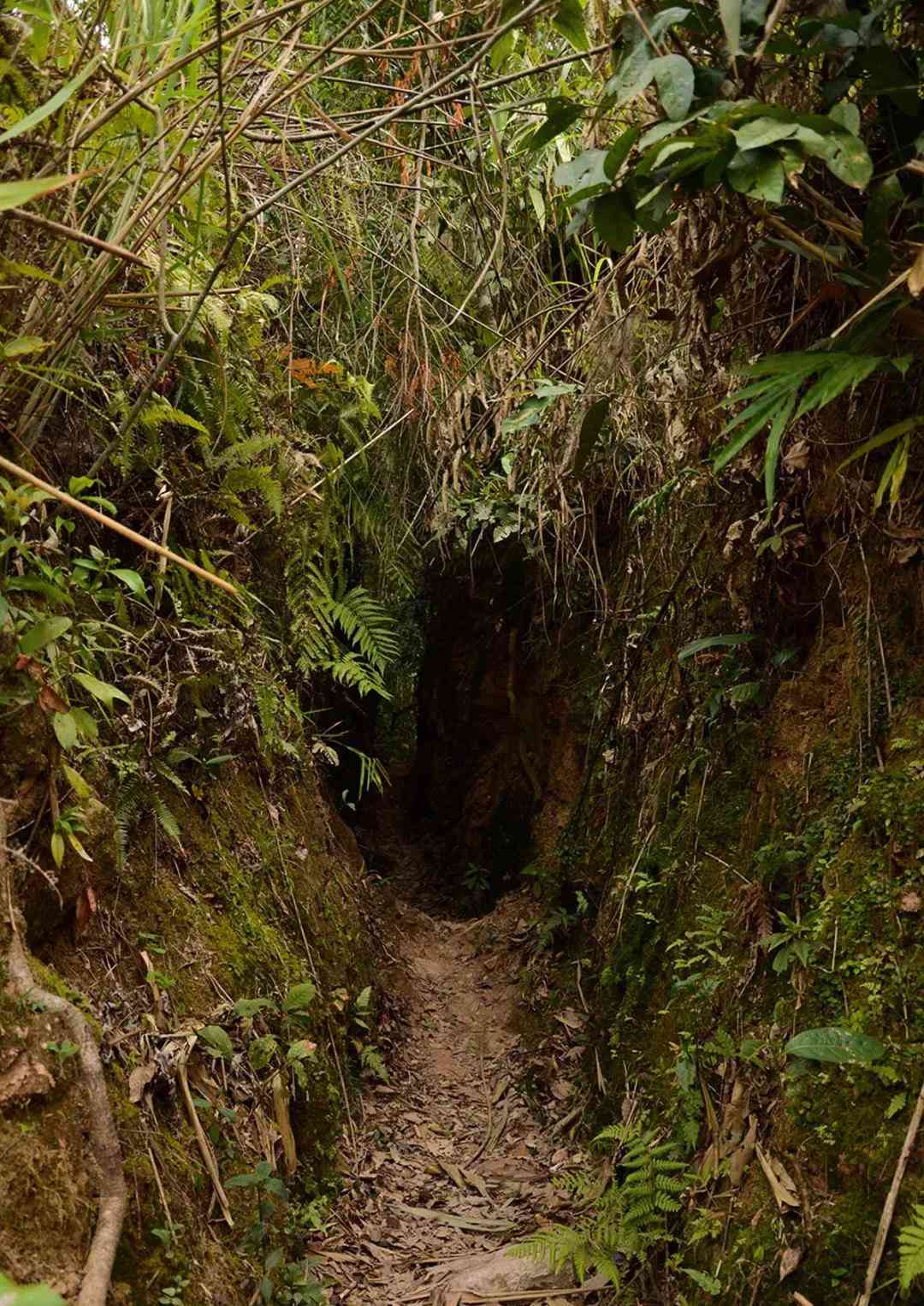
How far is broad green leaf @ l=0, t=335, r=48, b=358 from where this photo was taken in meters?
1.88

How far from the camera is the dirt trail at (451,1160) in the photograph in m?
2.98

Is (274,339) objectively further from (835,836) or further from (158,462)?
(835,836)

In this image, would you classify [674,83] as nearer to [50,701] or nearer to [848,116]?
[848,116]

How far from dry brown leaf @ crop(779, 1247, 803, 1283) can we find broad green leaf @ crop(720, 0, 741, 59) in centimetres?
242

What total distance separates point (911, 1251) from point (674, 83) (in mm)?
2232

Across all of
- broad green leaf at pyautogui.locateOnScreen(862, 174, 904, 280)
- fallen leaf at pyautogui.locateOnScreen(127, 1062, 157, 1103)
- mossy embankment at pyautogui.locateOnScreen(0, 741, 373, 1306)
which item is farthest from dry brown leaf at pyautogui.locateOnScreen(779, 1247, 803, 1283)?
broad green leaf at pyautogui.locateOnScreen(862, 174, 904, 280)

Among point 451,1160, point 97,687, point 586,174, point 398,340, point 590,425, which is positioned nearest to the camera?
point 586,174

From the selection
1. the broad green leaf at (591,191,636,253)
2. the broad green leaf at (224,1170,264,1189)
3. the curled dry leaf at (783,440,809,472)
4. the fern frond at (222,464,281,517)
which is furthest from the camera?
the fern frond at (222,464,281,517)

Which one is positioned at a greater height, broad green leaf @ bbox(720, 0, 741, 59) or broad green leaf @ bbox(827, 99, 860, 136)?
broad green leaf @ bbox(720, 0, 741, 59)

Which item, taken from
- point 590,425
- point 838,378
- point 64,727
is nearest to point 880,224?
point 838,378

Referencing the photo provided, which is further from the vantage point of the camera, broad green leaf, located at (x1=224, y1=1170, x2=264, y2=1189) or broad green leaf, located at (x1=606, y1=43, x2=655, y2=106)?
broad green leaf, located at (x1=224, y1=1170, x2=264, y2=1189)

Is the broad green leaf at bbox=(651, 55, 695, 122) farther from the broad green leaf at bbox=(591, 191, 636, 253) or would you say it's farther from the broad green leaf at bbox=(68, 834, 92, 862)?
the broad green leaf at bbox=(68, 834, 92, 862)

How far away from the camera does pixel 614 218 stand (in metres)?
2.00

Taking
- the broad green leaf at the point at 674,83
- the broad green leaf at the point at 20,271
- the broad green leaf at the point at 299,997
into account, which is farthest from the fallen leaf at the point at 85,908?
the broad green leaf at the point at 674,83
